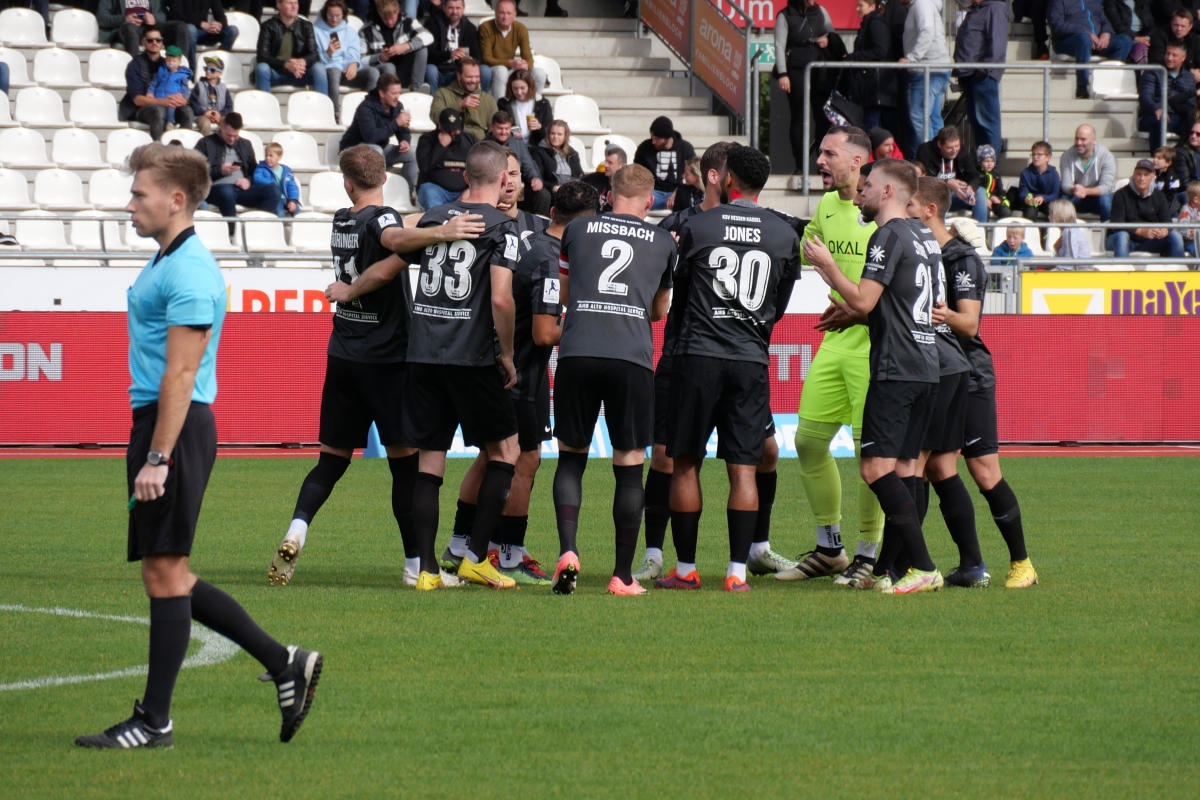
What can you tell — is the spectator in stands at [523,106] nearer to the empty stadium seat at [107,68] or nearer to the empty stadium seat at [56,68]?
the empty stadium seat at [107,68]

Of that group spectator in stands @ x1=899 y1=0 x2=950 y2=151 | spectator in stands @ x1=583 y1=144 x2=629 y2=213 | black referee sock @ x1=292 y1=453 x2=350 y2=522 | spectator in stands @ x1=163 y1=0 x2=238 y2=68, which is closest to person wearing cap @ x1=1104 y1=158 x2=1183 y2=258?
spectator in stands @ x1=899 y1=0 x2=950 y2=151

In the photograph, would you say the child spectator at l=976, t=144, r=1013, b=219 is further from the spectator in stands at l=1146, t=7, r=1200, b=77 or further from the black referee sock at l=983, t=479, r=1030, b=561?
the black referee sock at l=983, t=479, r=1030, b=561

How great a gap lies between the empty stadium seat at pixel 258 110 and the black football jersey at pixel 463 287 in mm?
14391

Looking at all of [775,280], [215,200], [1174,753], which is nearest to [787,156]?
[215,200]

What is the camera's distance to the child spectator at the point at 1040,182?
22.4 meters

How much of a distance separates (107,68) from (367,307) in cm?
1512

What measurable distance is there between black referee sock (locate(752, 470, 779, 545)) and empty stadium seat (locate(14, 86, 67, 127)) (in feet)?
49.2

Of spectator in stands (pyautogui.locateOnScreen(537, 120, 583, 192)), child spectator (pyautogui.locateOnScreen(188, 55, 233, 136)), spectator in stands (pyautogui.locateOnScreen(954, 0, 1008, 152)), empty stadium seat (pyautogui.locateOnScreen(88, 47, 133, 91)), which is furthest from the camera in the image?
spectator in stands (pyautogui.locateOnScreen(954, 0, 1008, 152))

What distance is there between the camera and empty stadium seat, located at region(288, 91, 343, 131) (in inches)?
898

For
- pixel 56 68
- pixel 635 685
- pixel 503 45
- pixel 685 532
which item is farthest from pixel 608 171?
pixel 635 685

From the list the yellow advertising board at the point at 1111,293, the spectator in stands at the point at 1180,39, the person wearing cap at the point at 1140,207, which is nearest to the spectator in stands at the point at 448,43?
the yellow advertising board at the point at 1111,293

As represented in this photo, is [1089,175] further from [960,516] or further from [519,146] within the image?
[960,516]

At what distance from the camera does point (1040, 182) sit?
Result: 2255 cm

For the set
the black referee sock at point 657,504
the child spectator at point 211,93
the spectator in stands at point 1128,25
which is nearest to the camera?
the black referee sock at point 657,504
